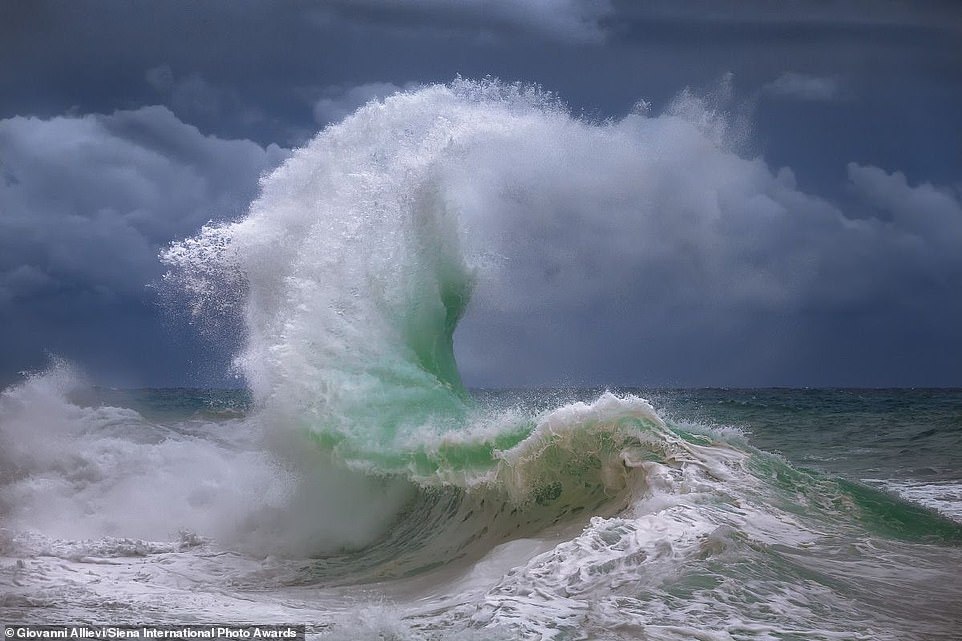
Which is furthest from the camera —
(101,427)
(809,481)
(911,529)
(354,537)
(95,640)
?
(101,427)

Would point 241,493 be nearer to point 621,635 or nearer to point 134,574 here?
point 134,574

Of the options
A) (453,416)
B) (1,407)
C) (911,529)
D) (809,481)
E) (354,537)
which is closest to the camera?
(911,529)

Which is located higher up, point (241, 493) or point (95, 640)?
point (241, 493)

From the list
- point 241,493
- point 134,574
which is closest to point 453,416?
point 241,493

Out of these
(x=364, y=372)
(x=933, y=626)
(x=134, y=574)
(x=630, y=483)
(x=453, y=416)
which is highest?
(x=364, y=372)

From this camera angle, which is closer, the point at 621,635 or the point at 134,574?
the point at 621,635

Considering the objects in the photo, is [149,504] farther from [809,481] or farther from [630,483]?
[809,481]

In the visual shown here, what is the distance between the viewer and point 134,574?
7.31 meters

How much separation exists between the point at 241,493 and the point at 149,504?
1.44m

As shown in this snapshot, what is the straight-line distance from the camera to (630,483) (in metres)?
7.65

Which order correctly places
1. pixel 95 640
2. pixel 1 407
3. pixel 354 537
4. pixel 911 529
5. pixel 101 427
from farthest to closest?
pixel 101 427 < pixel 1 407 < pixel 354 537 < pixel 911 529 < pixel 95 640

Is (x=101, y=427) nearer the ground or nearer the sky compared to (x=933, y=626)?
nearer the sky

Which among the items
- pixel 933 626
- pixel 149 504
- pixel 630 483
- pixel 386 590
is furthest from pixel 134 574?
pixel 933 626

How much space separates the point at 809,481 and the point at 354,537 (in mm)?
4861
